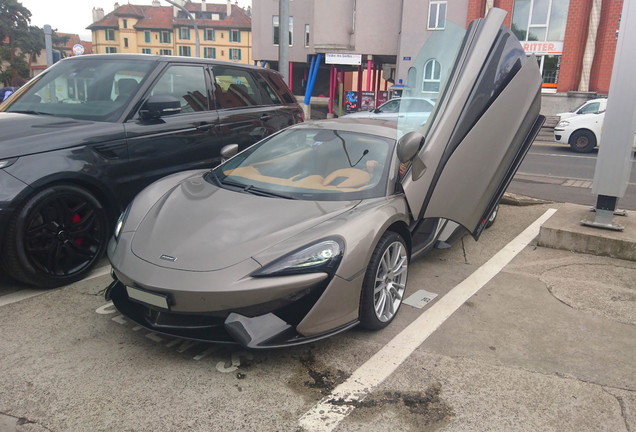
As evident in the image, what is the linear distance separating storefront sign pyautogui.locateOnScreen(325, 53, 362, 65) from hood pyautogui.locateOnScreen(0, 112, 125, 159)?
86.1 ft

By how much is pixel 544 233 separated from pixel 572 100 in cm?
2219

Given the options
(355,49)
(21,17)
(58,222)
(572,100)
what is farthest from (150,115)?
(21,17)

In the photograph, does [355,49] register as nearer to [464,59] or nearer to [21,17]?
[464,59]

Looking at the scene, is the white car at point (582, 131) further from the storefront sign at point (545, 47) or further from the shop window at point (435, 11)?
the shop window at point (435, 11)

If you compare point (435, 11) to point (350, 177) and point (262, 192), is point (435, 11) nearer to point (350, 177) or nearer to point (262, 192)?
point (350, 177)

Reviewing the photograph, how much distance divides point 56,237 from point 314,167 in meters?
1.99

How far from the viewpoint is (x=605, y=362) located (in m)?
2.88

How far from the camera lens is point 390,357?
2.86 meters

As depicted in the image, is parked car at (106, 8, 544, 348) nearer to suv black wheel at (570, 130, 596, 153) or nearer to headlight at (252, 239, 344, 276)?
headlight at (252, 239, 344, 276)

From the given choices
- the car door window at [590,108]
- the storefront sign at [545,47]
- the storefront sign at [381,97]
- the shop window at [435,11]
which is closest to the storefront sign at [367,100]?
the storefront sign at [381,97]

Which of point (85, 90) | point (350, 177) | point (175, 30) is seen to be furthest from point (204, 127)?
point (175, 30)

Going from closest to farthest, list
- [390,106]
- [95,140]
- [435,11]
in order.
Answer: [95,140] < [390,106] < [435,11]

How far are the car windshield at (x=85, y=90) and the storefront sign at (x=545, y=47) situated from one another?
23982 millimetres

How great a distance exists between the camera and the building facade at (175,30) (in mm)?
84750
